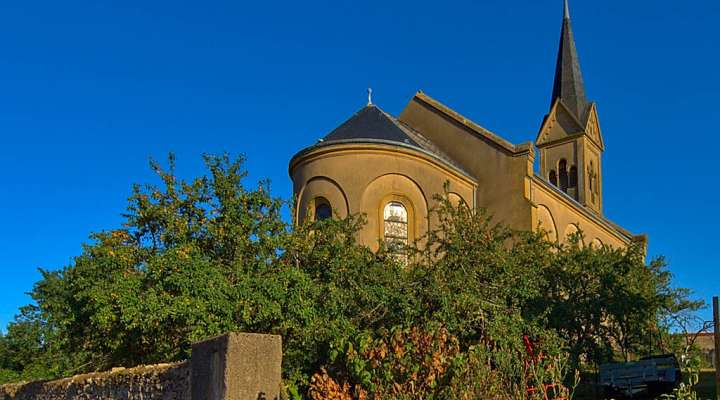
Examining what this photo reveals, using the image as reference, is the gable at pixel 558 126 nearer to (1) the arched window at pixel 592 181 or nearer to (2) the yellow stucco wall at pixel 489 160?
(1) the arched window at pixel 592 181

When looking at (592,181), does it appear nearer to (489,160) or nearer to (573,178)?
(573,178)

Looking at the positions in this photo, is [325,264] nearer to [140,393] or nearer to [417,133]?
[140,393]

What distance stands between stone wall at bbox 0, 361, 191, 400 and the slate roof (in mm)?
16141

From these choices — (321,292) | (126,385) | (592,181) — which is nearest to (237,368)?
(126,385)

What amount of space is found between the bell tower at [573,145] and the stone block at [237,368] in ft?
147

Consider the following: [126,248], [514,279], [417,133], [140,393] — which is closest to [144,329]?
[126,248]

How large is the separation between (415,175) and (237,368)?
62.0 ft

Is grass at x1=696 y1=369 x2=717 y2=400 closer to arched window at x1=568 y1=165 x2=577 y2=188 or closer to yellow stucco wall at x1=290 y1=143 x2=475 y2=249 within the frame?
yellow stucco wall at x1=290 y1=143 x2=475 y2=249

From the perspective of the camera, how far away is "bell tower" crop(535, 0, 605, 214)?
162 ft

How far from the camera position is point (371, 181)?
24656 millimetres

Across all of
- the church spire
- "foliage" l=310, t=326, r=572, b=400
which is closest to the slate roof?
"foliage" l=310, t=326, r=572, b=400

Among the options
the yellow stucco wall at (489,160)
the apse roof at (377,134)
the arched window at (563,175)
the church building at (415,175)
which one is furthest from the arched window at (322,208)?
the arched window at (563,175)

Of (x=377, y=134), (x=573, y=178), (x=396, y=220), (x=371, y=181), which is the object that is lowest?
(x=396, y=220)

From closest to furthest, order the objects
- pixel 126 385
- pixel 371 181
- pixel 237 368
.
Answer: pixel 237 368 < pixel 126 385 < pixel 371 181
